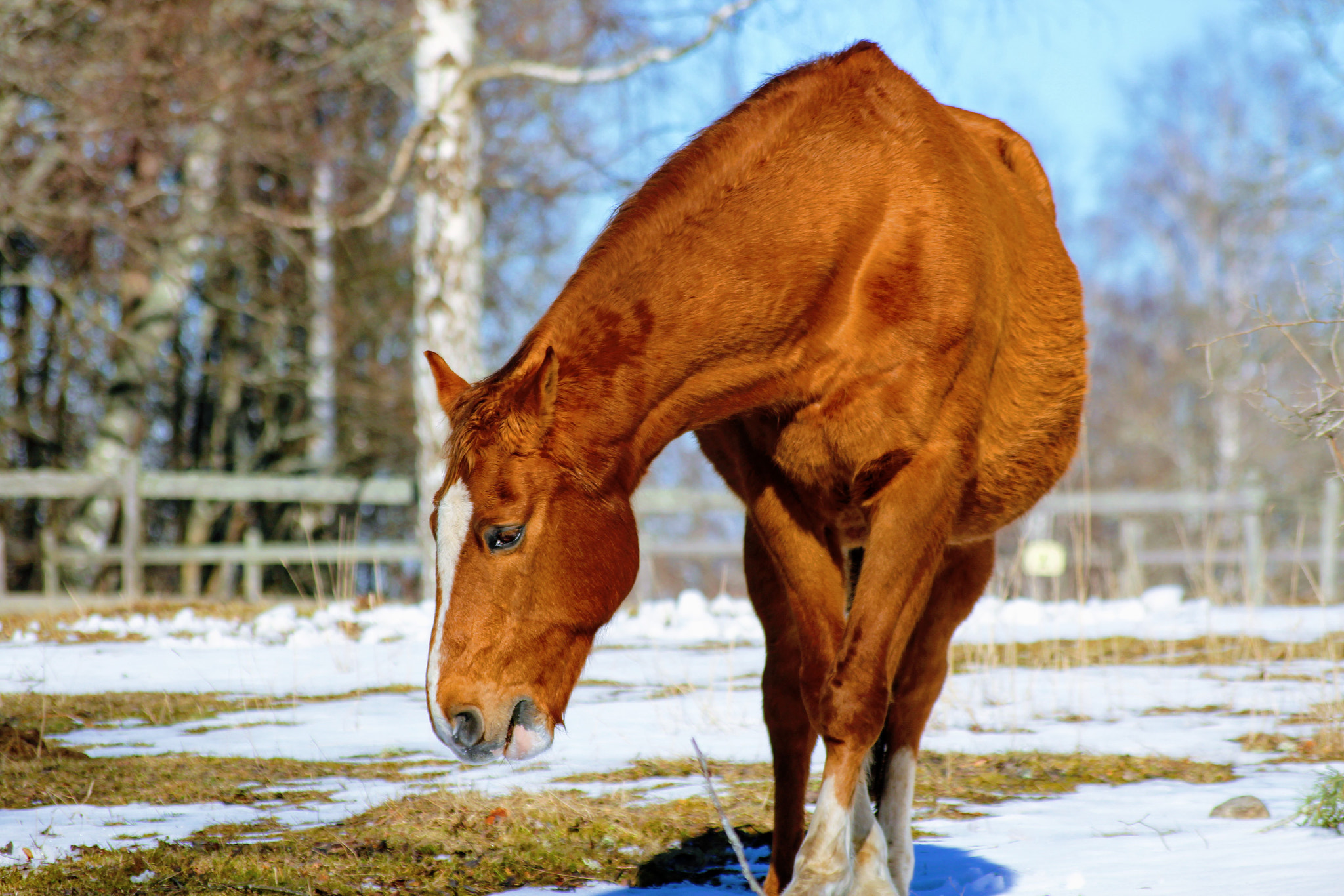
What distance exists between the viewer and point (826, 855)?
2367mm

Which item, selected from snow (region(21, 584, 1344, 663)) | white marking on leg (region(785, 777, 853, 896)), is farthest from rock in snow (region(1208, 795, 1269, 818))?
snow (region(21, 584, 1344, 663))

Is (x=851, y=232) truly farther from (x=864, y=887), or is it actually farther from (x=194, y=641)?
(x=194, y=641)

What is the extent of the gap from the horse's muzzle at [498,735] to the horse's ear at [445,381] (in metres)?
0.61

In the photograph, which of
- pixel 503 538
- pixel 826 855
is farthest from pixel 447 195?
pixel 826 855

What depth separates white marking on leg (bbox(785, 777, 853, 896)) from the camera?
92.7 inches

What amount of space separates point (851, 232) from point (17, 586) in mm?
14018

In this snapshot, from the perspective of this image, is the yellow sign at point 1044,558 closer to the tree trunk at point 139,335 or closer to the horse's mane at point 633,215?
the horse's mane at point 633,215

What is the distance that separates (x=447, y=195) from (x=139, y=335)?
5527mm

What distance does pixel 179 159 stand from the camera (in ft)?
40.2

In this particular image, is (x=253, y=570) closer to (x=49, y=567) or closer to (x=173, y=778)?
(x=49, y=567)

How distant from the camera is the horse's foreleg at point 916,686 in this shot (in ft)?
9.28

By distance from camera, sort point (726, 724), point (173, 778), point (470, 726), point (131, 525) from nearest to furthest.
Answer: point (470, 726) < point (173, 778) < point (726, 724) < point (131, 525)

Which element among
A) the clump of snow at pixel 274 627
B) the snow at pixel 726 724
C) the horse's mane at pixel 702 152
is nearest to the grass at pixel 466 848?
the snow at pixel 726 724

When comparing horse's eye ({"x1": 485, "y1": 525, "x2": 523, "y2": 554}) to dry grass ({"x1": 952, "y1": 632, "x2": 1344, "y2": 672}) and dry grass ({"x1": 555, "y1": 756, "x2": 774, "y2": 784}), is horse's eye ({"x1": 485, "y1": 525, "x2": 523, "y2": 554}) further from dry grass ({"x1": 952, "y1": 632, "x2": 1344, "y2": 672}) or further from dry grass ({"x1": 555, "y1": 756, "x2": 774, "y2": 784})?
dry grass ({"x1": 952, "y1": 632, "x2": 1344, "y2": 672})
